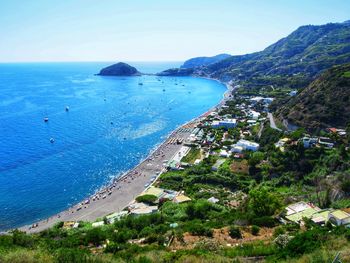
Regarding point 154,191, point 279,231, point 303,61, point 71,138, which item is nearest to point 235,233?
point 279,231

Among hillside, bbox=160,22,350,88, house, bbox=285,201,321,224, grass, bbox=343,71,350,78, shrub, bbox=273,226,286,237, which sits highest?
hillside, bbox=160,22,350,88

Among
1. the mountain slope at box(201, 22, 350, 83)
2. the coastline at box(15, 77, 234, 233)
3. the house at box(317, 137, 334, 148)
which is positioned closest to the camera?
the coastline at box(15, 77, 234, 233)

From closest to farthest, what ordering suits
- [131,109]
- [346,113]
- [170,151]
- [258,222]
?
1. [258,222]
2. [346,113]
3. [170,151]
4. [131,109]

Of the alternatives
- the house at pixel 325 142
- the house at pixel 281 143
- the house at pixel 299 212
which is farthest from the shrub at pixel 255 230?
the house at pixel 325 142

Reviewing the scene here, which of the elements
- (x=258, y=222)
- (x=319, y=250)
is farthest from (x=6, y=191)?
(x=319, y=250)

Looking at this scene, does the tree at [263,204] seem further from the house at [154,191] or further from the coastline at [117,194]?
the coastline at [117,194]

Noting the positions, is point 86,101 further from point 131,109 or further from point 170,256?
point 170,256

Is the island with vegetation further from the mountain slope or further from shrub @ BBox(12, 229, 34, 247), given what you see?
the mountain slope

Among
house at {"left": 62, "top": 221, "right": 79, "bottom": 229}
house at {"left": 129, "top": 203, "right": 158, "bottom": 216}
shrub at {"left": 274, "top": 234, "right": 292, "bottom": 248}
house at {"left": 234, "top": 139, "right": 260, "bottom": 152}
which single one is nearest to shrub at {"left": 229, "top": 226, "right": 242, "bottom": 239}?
shrub at {"left": 274, "top": 234, "right": 292, "bottom": 248}
